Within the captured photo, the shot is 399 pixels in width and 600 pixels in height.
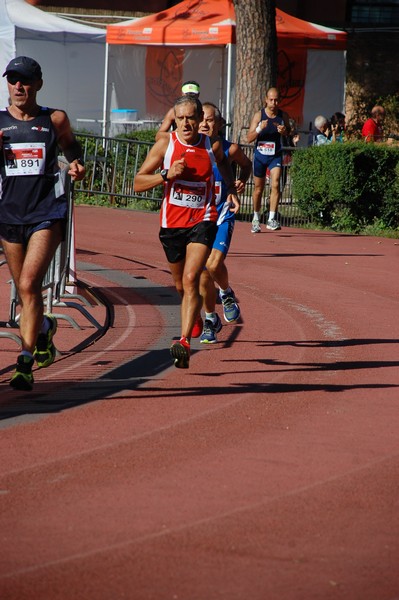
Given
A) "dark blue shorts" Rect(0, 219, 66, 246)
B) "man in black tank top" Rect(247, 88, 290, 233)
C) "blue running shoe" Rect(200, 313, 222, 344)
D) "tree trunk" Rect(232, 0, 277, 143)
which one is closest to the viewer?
"dark blue shorts" Rect(0, 219, 66, 246)

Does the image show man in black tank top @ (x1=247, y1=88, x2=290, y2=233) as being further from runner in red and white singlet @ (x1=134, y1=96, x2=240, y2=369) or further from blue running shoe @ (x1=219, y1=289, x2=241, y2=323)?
runner in red and white singlet @ (x1=134, y1=96, x2=240, y2=369)

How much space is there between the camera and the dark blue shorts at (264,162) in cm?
1991

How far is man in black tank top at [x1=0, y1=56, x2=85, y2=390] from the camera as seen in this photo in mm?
8219

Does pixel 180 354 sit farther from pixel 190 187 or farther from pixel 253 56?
pixel 253 56

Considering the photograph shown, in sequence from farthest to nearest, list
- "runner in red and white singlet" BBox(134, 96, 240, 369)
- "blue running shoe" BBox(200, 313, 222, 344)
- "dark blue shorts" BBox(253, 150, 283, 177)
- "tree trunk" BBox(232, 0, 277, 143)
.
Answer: "tree trunk" BBox(232, 0, 277, 143), "dark blue shorts" BBox(253, 150, 283, 177), "blue running shoe" BBox(200, 313, 222, 344), "runner in red and white singlet" BBox(134, 96, 240, 369)

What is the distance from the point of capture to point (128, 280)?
14469 millimetres

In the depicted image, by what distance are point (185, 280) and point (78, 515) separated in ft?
12.0

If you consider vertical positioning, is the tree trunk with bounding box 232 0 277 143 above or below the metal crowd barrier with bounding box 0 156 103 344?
above

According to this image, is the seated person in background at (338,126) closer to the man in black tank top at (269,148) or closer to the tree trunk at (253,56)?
the tree trunk at (253,56)

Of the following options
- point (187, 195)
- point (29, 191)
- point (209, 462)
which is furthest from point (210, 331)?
point (209, 462)

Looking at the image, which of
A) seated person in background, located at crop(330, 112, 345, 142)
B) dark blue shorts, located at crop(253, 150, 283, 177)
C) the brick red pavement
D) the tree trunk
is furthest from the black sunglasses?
seated person in background, located at crop(330, 112, 345, 142)

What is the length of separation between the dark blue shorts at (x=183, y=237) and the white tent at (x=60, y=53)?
20010 millimetres

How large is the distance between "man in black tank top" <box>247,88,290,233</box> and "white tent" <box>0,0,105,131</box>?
10.4m

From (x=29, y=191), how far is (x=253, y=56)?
1758cm
